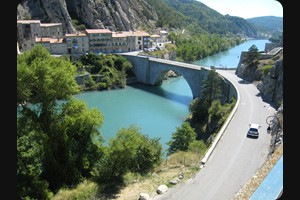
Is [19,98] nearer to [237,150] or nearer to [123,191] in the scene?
[123,191]

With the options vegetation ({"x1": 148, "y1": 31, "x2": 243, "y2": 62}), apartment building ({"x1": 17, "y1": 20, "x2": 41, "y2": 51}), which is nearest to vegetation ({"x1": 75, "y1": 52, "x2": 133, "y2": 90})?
apartment building ({"x1": 17, "y1": 20, "x2": 41, "y2": 51})

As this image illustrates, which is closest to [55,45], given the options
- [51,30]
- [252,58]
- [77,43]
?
[77,43]

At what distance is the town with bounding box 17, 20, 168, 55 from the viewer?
3944 centimetres

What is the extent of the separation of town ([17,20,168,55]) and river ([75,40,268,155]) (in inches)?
382

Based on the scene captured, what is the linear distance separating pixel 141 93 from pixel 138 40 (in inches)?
644

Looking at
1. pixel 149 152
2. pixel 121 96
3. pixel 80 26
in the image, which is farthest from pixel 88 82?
pixel 149 152

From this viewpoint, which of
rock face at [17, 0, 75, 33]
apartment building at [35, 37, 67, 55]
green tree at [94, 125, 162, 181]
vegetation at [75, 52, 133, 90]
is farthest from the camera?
rock face at [17, 0, 75, 33]

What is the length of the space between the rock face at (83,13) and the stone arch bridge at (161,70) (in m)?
14.0

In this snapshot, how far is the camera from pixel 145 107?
2667 cm

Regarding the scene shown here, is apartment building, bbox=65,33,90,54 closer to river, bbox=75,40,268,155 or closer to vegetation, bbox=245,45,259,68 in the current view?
river, bbox=75,40,268,155

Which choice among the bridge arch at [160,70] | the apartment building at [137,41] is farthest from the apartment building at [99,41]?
the bridge arch at [160,70]

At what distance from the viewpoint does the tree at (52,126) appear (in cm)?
938

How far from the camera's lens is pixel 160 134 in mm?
19328

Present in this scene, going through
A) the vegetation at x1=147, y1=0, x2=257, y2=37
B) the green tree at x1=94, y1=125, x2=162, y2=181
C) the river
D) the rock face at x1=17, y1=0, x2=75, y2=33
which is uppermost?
the vegetation at x1=147, y1=0, x2=257, y2=37
